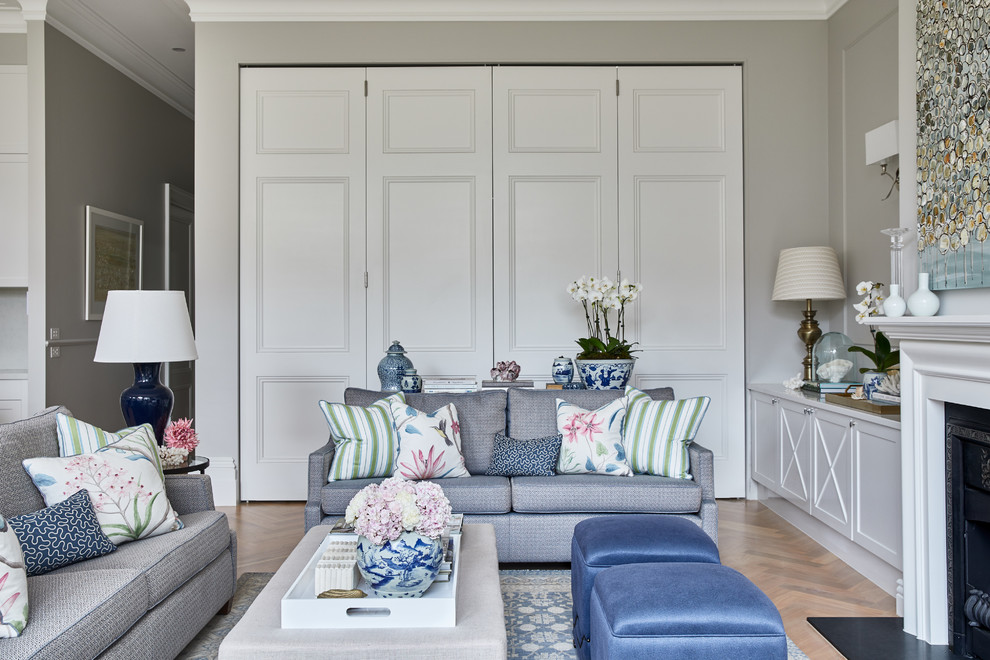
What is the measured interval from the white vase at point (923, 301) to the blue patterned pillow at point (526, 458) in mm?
1657

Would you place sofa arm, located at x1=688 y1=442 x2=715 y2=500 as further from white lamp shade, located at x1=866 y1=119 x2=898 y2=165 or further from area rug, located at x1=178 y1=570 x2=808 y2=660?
white lamp shade, located at x1=866 y1=119 x2=898 y2=165

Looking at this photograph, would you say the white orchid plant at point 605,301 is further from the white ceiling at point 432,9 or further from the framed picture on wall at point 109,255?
the framed picture on wall at point 109,255

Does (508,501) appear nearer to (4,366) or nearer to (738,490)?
(738,490)

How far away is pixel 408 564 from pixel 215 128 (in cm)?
385

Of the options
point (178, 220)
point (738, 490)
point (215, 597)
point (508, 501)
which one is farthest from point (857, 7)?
point (178, 220)

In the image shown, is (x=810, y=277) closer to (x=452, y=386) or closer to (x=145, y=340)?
(x=452, y=386)

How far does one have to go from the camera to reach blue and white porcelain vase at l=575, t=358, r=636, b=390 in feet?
12.6

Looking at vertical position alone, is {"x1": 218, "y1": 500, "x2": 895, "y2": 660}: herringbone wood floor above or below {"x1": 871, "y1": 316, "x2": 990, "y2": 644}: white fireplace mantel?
below

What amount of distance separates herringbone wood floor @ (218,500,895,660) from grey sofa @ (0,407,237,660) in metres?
0.81

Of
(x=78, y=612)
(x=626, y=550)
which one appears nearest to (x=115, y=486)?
(x=78, y=612)

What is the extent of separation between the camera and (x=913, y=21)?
2.71 m

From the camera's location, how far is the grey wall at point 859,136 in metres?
4.04

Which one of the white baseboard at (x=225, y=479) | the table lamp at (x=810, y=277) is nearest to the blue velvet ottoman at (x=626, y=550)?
the table lamp at (x=810, y=277)

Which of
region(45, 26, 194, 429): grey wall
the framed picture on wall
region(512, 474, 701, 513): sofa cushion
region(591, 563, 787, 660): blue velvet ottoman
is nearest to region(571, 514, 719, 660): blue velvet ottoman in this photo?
region(591, 563, 787, 660): blue velvet ottoman
